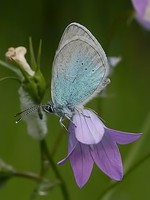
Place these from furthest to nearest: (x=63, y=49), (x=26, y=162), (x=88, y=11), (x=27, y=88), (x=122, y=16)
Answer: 1. (x=88, y=11)
2. (x=26, y=162)
3. (x=122, y=16)
4. (x=27, y=88)
5. (x=63, y=49)

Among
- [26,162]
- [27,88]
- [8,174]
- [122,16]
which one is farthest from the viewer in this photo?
[26,162]

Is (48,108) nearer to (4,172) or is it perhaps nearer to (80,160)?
(80,160)

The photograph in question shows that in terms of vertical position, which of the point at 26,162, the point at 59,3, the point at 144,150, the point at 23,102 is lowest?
the point at 144,150

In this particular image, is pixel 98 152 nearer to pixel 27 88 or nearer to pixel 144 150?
pixel 27 88

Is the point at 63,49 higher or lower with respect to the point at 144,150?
higher

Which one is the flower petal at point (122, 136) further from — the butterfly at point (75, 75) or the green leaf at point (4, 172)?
the green leaf at point (4, 172)

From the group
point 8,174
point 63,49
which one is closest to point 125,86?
point 8,174
